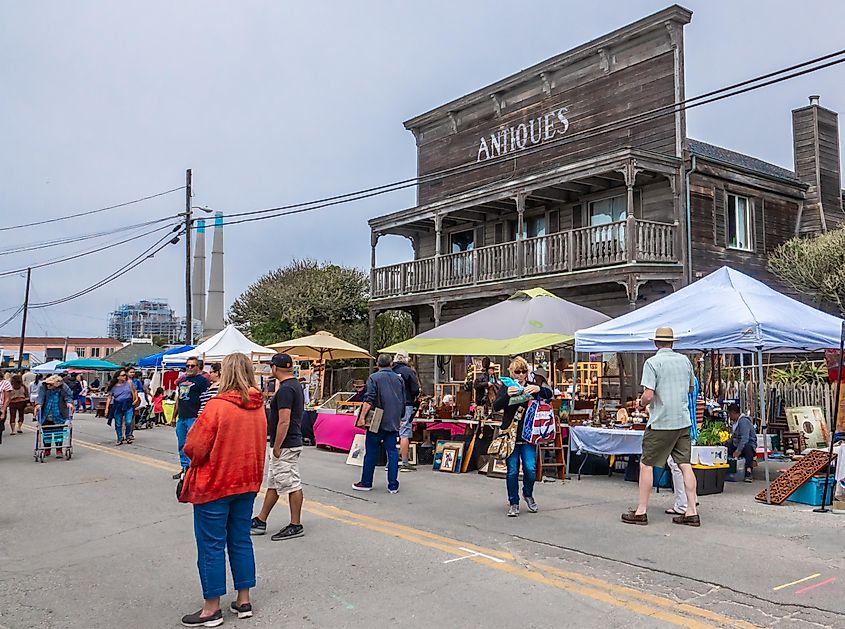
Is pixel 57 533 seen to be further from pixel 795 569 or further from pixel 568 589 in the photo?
pixel 795 569

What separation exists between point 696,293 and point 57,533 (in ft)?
28.1

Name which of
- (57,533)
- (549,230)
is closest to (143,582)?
(57,533)

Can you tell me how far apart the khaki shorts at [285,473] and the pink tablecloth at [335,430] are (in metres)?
7.48

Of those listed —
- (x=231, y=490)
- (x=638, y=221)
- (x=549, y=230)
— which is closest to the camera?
(x=231, y=490)

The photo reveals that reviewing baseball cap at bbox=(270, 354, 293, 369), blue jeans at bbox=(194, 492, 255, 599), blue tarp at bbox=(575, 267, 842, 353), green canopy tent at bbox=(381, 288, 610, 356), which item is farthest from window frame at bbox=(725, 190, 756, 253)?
blue jeans at bbox=(194, 492, 255, 599)

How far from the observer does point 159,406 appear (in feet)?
79.4

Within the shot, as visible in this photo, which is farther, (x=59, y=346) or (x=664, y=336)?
(x=59, y=346)

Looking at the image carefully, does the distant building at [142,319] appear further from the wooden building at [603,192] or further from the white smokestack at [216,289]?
the wooden building at [603,192]

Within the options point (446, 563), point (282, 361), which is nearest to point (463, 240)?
point (282, 361)

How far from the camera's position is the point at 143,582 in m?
5.95

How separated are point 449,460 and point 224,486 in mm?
7490

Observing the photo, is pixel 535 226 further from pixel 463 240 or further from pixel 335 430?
pixel 335 430

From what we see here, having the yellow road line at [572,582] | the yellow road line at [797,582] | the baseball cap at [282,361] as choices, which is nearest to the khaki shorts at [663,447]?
the yellow road line at [797,582]

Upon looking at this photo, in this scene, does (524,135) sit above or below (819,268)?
above
